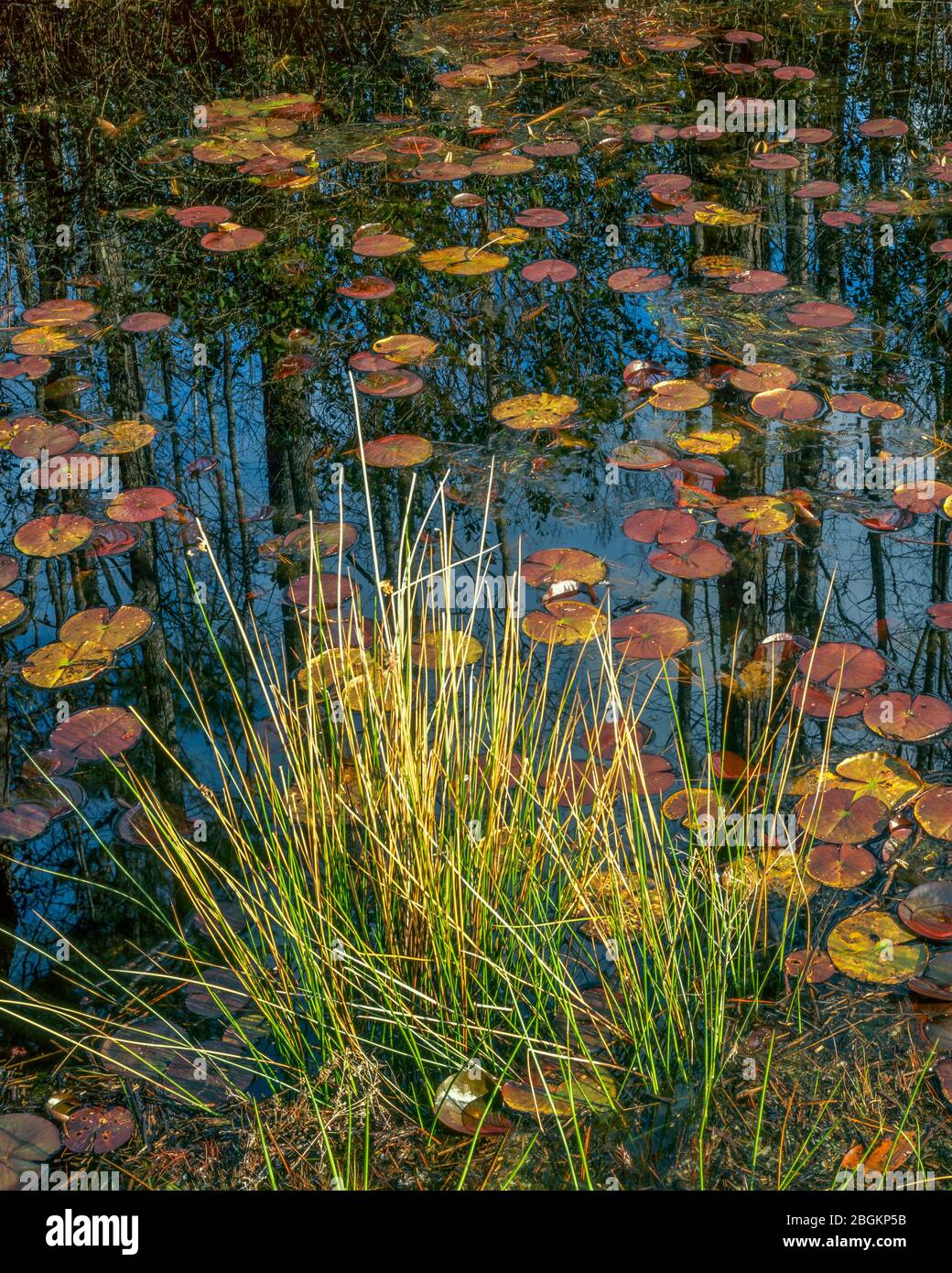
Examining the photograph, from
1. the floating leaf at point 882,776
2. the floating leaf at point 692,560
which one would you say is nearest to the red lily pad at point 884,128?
the floating leaf at point 692,560

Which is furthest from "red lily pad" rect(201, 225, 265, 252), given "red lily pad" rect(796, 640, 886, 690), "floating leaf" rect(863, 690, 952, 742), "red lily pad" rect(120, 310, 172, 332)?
"floating leaf" rect(863, 690, 952, 742)

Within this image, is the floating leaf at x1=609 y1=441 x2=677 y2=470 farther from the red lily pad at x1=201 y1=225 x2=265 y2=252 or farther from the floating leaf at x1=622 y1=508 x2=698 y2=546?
the red lily pad at x1=201 y1=225 x2=265 y2=252

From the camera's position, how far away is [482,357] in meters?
4.00

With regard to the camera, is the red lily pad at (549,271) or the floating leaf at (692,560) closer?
the floating leaf at (692,560)

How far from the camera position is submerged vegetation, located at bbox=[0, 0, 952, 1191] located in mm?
1949

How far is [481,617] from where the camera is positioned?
3.04 metres

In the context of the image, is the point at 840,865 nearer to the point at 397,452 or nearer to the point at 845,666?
the point at 845,666

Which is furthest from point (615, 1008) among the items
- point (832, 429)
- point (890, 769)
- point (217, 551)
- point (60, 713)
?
point (832, 429)

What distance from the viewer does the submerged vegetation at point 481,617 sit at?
1.95 m

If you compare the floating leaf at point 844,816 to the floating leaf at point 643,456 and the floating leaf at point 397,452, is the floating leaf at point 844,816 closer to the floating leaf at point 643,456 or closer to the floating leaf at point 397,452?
the floating leaf at point 643,456

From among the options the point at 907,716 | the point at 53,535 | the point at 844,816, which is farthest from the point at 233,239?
the point at 844,816
